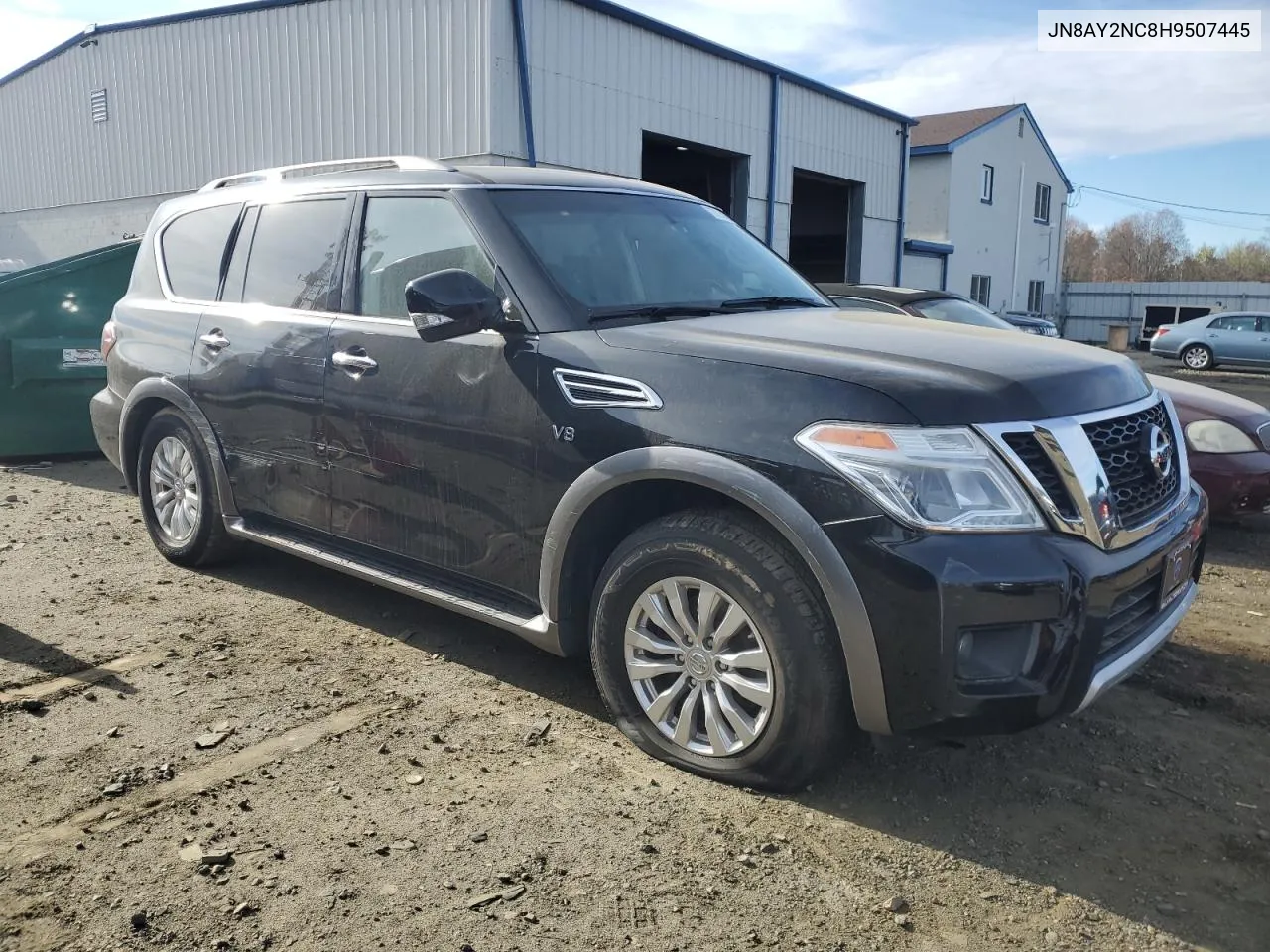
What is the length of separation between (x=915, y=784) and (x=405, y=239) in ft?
8.79

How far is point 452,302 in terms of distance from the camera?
130 inches

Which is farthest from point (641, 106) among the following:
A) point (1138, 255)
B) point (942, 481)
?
point (1138, 255)

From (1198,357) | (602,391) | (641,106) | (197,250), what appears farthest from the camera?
(1198,357)

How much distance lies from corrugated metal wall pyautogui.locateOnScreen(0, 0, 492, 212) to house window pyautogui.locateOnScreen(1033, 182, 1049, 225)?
92.4ft

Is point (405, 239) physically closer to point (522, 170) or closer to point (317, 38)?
point (522, 170)

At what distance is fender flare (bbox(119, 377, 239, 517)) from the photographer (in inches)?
185

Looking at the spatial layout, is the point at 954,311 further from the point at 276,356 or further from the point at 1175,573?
the point at 276,356

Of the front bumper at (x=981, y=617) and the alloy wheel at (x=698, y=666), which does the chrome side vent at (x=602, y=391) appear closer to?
the alloy wheel at (x=698, y=666)

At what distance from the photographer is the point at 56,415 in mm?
8219

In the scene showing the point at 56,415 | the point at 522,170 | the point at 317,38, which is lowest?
the point at 56,415

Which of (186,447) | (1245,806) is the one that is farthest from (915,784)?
(186,447)

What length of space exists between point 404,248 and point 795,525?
6.74 feet

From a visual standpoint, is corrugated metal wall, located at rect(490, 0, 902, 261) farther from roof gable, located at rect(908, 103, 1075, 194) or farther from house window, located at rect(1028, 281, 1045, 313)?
house window, located at rect(1028, 281, 1045, 313)

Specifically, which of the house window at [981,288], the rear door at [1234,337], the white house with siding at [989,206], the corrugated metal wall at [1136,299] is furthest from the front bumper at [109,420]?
the corrugated metal wall at [1136,299]
